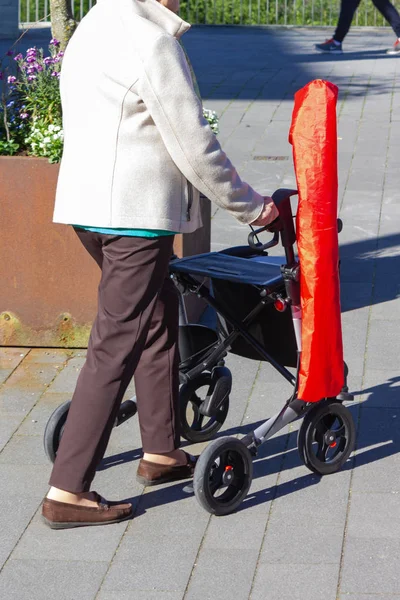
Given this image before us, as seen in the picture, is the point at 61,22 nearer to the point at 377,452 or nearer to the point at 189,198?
the point at 189,198

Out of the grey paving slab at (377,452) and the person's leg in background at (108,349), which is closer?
the person's leg in background at (108,349)

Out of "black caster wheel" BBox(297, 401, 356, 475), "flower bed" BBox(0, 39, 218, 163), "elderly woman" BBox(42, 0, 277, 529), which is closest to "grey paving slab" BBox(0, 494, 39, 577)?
"elderly woman" BBox(42, 0, 277, 529)

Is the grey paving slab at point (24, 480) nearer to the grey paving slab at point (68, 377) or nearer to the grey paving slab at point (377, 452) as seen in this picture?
the grey paving slab at point (68, 377)

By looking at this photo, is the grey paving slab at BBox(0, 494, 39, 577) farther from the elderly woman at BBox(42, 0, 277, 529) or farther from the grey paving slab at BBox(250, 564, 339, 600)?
the grey paving slab at BBox(250, 564, 339, 600)

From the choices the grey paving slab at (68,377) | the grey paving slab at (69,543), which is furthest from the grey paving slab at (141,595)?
the grey paving slab at (68,377)

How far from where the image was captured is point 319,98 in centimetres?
371

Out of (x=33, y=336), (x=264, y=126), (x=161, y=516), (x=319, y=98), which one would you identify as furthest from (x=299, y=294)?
(x=264, y=126)

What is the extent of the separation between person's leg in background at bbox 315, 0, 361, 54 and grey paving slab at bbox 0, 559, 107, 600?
11.5 m

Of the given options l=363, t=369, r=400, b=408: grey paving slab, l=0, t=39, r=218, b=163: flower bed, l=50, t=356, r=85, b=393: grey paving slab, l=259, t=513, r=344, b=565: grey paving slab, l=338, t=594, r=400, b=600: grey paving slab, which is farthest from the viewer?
l=0, t=39, r=218, b=163: flower bed

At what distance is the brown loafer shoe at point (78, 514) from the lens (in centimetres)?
386

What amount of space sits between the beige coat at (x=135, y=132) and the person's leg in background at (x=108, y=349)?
0.13 metres

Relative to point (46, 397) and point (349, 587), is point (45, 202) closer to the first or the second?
point (46, 397)

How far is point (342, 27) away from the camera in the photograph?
46.5 ft

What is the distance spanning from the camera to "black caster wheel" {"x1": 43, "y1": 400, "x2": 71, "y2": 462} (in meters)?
4.18
